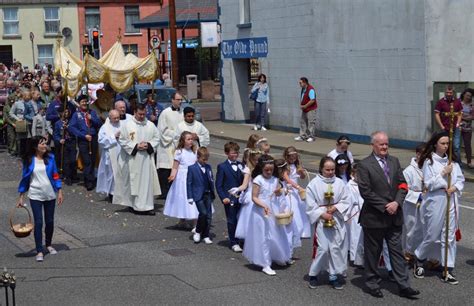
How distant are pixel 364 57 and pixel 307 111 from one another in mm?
2177

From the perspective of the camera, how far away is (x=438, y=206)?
1102 centimetres

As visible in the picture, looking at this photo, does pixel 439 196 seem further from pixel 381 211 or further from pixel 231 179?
pixel 231 179

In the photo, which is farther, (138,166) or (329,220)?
(138,166)

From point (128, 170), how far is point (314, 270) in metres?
6.01

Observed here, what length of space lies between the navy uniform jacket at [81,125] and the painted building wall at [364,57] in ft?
27.1

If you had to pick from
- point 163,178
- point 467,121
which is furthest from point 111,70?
point 467,121

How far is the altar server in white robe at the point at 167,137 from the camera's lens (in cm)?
1656

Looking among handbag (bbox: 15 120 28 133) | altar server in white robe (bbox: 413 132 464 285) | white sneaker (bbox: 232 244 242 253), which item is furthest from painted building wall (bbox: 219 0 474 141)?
altar server in white robe (bbox: 413 132 464 285)

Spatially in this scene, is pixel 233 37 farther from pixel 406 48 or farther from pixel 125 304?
pixel 125 304

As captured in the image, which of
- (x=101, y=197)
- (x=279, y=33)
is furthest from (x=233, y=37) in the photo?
(x=101, y=197)

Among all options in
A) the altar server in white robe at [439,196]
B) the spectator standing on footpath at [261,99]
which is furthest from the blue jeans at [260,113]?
the altar server in white robe at [439,196]

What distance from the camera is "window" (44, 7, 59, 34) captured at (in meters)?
59.7

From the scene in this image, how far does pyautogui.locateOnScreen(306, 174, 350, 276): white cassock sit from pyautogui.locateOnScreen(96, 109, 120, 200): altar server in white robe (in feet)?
20.1

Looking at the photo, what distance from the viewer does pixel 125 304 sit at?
10.2 meters
